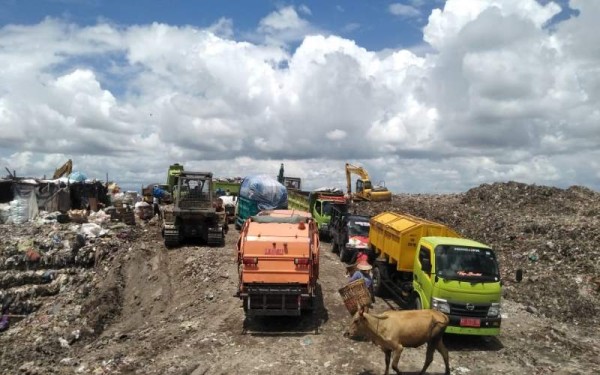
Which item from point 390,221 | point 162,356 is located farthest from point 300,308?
point 390,221

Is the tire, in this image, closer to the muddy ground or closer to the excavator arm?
the muddy ground

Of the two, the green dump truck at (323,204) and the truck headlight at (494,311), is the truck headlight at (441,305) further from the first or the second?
the green dump truck at (323,204)

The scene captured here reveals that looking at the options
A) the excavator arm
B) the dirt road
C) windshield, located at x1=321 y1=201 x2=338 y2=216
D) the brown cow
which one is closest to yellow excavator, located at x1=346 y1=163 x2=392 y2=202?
the excavator arm

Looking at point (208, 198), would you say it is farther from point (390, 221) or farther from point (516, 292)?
point (516, 292)

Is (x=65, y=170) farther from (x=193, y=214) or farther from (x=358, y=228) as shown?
(x=358, y=228)

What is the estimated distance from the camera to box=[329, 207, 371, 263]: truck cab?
19.0 meters

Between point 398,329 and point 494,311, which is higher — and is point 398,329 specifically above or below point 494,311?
above

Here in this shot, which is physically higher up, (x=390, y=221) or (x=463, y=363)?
(x=390, y=221)

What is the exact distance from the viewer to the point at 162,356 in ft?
33.5

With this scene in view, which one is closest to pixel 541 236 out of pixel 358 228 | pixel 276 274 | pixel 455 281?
pixel 358 228

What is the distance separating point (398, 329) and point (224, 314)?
17.7 feet

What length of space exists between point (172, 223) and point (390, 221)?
33.5ft

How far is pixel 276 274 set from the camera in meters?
11.3

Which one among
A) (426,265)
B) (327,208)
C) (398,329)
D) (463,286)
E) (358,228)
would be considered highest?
(327,208)
